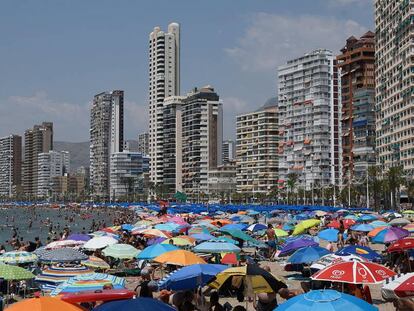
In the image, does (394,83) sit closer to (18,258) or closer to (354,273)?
(18,258)

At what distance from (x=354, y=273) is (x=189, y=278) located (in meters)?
3.33

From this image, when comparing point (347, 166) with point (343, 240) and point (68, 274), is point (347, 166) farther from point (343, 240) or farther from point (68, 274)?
point (68, 274)

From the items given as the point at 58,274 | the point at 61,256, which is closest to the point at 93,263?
the point at 61,256

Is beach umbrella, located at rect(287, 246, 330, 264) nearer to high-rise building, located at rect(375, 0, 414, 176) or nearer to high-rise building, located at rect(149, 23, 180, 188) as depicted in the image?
high-rise building, located at rect(375, 0, 414, 176)

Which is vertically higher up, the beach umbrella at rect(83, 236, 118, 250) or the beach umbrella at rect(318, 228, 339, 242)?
the beach umbrella at rect(318, 228, 339, 242)

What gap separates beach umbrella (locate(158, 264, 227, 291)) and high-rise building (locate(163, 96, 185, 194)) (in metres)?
172

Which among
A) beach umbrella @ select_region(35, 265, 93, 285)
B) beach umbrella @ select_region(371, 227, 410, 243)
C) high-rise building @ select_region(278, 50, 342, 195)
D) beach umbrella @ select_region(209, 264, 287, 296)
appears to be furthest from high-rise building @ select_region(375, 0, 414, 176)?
beach umbrella @ select_region(209, 264, 287, 296)

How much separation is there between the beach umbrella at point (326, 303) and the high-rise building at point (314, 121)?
130226 millimetres

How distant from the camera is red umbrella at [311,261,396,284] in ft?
41.1

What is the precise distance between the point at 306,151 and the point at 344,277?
13058 centimetres

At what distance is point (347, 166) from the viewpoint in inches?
4815

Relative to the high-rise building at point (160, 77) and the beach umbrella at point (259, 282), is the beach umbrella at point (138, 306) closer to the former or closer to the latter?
the beach umbrella at point (259, 282)

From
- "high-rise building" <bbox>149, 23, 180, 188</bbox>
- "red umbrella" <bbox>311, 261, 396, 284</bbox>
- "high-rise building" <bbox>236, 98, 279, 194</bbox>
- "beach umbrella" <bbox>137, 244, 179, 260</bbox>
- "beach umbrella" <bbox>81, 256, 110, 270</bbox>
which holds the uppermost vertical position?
"high-rise building" <bbox>149, 23, 180, 188</bbox>

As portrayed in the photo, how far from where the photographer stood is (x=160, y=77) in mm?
195000
